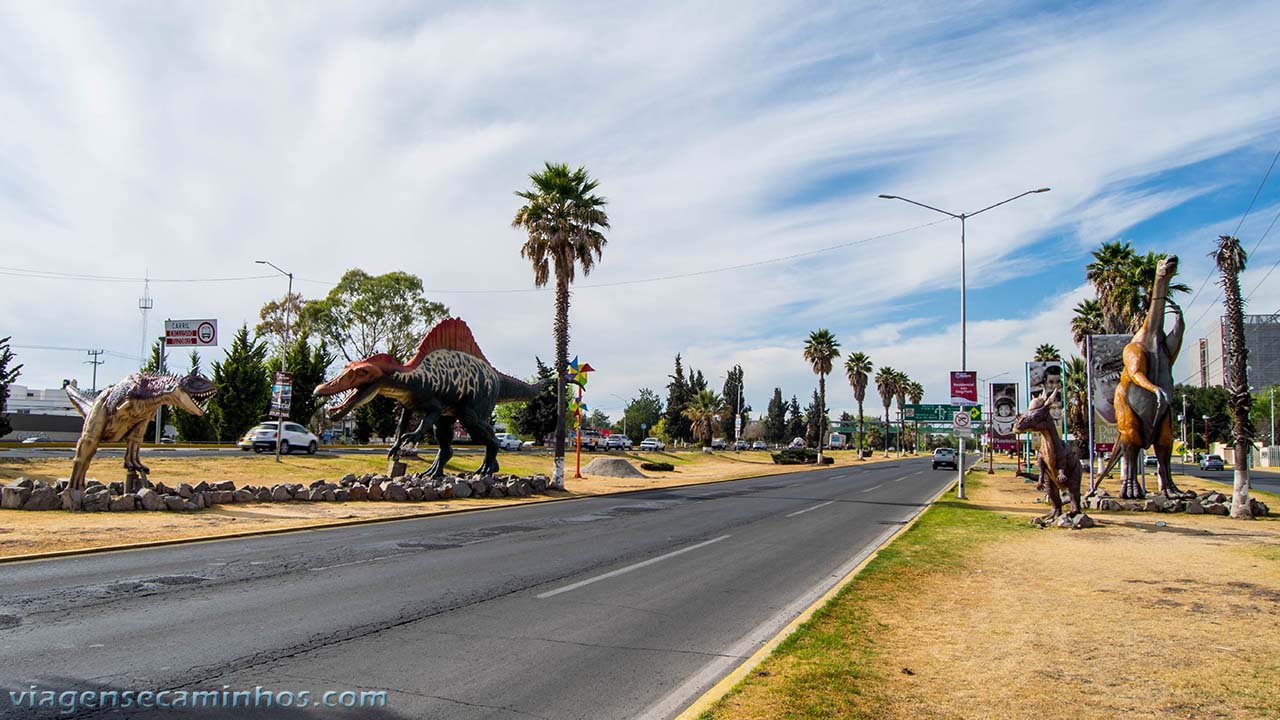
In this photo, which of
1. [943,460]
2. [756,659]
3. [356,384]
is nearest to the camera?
[756,659]

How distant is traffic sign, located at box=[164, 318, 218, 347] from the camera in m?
47.9

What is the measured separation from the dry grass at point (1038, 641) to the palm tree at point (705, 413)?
81.6m

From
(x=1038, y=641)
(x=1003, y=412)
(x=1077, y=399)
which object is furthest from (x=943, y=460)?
(x=1038, y=641)

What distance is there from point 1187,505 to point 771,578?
1559 cm

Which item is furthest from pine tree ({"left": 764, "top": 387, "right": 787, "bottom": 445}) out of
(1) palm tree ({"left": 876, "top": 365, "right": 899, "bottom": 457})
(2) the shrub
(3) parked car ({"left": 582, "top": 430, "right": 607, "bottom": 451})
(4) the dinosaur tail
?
(4) the dinosaur tail

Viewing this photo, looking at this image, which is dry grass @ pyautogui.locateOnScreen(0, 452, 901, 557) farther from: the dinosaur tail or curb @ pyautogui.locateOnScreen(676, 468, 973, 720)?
curb @ pyautogui.locateOnScreen(676, 468, 973, 720)

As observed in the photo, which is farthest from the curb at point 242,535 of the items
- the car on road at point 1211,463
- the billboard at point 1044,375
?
the car on road at point 1211,463

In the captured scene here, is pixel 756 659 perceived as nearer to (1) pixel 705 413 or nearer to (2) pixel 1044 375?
(2) pixel 1044 375

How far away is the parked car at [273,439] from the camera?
36.5 meters

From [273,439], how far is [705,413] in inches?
2491

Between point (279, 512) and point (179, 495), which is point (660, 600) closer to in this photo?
point (279, 512)

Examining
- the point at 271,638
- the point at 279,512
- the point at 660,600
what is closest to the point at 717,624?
the point at 660,600

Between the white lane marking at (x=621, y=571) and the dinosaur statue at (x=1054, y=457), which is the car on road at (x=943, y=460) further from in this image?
the white lane marking at (x=621, y=571)

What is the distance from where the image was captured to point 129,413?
1683 cm
